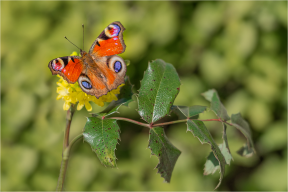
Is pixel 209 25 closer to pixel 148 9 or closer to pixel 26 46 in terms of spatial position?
pixel 148 9

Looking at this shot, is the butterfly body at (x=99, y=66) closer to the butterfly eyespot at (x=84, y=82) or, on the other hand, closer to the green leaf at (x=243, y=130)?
the butterfly eyespot at (x=84, y=82)

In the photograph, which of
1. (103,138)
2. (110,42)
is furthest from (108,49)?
(103,138)

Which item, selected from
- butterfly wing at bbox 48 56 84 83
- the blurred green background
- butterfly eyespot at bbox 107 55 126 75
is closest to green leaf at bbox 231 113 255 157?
butterfly eyespot at bbox 107 55 126 75

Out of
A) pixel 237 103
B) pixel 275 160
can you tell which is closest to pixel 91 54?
pixel 237 103

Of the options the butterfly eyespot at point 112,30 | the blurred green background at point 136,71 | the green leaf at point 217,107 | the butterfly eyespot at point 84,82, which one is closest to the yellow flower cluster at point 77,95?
the butterfly eyespot at point 84,82

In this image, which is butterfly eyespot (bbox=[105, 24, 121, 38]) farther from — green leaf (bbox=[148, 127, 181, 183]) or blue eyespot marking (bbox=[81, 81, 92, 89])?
green leaf (bbox=[148, 127, 181, 183])

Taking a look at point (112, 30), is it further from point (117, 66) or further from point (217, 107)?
point (217, 107)
